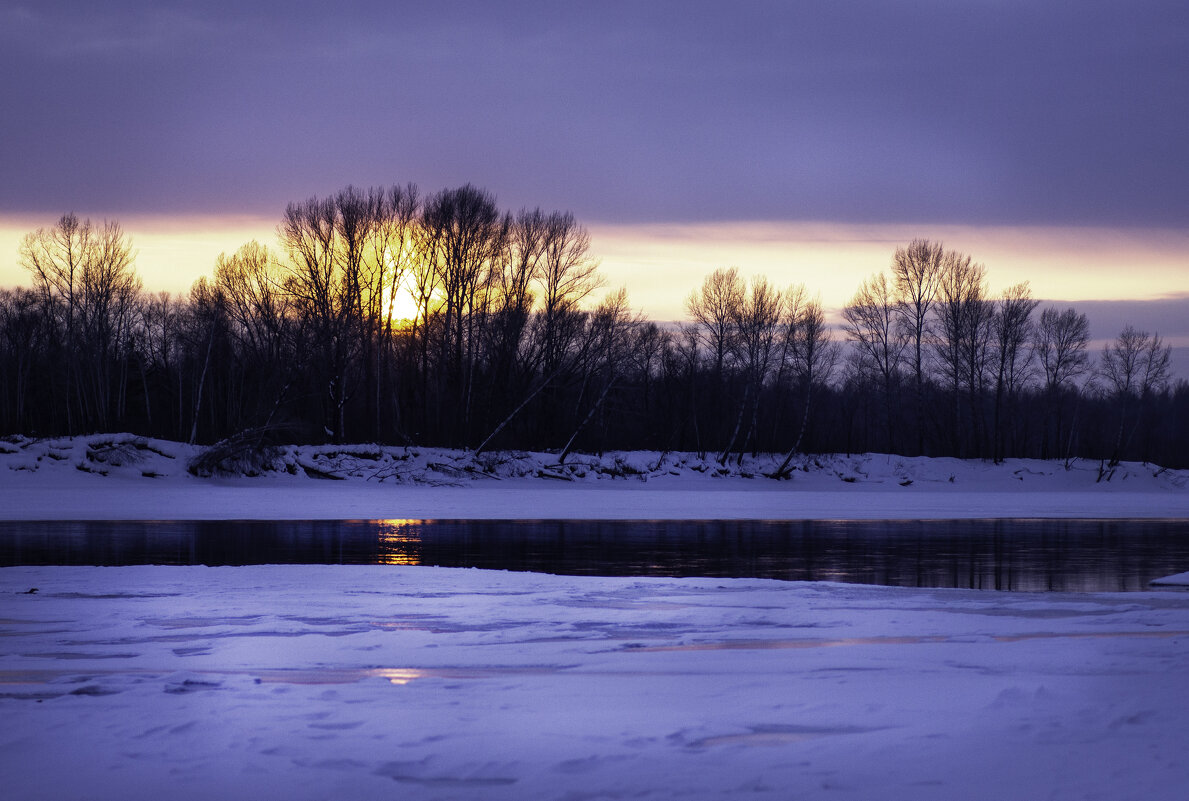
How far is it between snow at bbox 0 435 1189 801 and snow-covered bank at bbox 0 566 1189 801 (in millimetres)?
26

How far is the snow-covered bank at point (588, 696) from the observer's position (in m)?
5.25

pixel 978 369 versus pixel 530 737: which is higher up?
pixel 978 369

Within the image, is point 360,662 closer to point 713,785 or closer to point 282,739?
point 282,739

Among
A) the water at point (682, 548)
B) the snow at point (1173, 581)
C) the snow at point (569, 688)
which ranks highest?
the snow at point (569, 688)

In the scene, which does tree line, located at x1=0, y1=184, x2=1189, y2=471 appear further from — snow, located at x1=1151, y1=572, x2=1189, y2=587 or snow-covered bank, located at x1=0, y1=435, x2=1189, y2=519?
snow, located at x1=1151, y1=572, x2=1189, y2=587

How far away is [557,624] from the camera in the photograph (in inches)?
387

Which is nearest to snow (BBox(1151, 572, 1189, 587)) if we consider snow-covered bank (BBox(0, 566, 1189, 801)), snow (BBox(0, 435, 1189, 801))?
snow (BBox(0, 435, 1189, 801))

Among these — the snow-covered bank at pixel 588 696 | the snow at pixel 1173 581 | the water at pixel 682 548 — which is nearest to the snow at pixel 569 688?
the snow-covered bank at pixel 588 696

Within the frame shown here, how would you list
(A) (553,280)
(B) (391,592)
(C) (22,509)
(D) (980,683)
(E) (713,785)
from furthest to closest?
(A) (553,280) < (C) (22,509) < (B) (391,592) < (D) (980,683) < (E) (713,785)

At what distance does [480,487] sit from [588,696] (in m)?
37.9

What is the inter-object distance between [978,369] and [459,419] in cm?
3907

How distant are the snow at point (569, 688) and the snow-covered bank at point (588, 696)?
3 centimetres

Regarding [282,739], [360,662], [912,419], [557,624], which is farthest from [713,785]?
[912,419]

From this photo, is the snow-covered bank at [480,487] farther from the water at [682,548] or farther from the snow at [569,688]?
the snow at [569,688]
